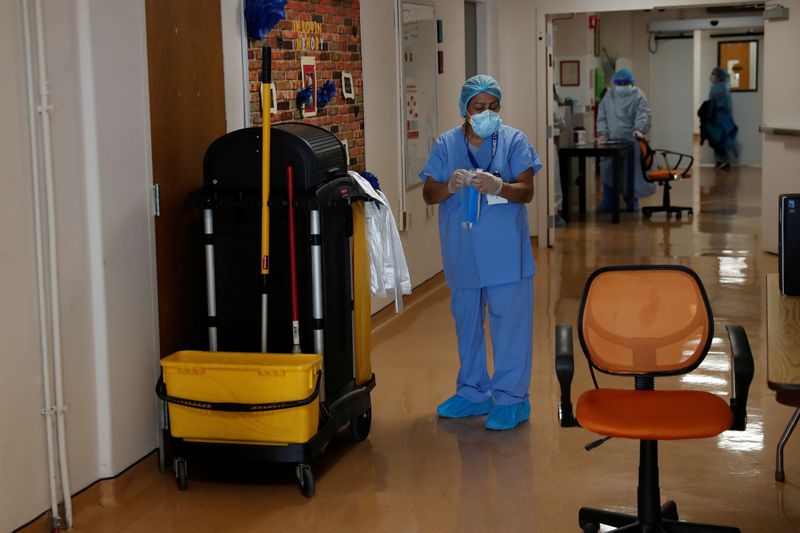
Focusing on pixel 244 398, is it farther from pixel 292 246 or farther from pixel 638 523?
pixel 638 523

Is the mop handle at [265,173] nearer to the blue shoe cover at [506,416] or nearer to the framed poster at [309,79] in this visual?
the blue shoe cover at [506,416]

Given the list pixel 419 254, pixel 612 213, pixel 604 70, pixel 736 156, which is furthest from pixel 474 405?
pixel 736 156

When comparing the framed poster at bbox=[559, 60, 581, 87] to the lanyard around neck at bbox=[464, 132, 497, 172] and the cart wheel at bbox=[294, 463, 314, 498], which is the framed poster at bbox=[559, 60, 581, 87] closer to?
the lanyard around neck at bbox=[464, 132, 497, 172]

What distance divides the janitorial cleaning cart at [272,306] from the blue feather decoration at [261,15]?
76 cm

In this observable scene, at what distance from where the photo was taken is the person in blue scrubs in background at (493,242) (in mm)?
4770

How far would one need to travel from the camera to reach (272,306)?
14.4 ft

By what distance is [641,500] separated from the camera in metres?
3.47

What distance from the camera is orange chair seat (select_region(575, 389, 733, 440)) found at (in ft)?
10.6

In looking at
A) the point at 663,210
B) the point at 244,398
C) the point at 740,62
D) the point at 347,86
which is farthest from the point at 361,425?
the point at 740,62

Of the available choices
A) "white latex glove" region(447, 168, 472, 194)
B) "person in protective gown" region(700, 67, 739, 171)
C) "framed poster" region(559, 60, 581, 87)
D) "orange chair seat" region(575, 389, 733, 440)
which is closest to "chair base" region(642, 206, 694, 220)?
"framed poster" region(559, 60, 581, 87)

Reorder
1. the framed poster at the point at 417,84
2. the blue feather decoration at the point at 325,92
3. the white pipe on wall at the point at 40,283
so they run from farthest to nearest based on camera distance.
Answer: the framed poster at the point at 417,84 → the blue feather decoration at the point at 325,92 → the white pipe on wall at the point at 40,283

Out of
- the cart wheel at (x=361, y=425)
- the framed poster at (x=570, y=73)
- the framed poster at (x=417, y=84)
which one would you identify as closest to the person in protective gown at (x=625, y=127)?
the framed poster at (x=570, y=73)

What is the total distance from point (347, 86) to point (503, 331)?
226cm

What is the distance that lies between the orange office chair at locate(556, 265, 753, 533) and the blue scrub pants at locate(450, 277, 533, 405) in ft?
4.10
